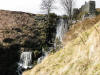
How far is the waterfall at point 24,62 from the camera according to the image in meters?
29.2

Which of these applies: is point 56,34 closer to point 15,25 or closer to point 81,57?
point 15,25

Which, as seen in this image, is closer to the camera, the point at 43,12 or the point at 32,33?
the point at 32,33

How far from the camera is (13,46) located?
3366 centimetres

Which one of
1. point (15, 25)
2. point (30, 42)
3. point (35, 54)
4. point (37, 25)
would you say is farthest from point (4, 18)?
point (35, 54)

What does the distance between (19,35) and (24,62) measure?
7.39m

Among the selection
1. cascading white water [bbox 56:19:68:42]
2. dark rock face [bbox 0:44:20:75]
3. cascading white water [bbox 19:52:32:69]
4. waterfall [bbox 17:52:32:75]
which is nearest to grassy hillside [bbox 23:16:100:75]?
waterfall [bbox 17:52:32:75]

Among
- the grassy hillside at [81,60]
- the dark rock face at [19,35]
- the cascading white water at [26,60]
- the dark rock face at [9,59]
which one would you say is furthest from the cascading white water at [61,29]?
the grassy hillside at [81,60]

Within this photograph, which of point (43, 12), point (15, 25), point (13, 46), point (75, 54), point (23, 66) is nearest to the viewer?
point (75, 54)

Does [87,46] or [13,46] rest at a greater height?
[87,46]

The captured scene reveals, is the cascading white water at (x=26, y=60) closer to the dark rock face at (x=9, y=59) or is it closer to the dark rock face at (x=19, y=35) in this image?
the dark rock face at (x=19, y=35)

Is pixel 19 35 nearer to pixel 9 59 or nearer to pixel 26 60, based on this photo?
pixel 9 59

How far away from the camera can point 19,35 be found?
120 ft

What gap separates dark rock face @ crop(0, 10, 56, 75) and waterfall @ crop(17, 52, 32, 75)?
60cm

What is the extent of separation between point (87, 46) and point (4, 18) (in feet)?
113
